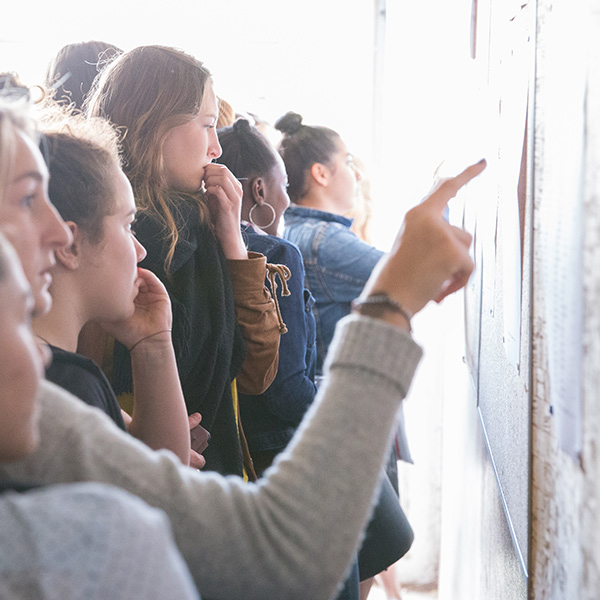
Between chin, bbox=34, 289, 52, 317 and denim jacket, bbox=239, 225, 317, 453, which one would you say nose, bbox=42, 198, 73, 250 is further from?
denim jacket, bbox=239, 225, 317, 453

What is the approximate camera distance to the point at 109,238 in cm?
100

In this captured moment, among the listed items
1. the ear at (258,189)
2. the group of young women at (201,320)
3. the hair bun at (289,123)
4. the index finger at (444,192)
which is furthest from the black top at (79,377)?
the hair bun at (289,123)

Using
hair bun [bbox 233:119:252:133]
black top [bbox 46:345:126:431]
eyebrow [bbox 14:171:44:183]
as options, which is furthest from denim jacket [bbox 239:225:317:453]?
eyebrow [bbox 14:171:44:183]

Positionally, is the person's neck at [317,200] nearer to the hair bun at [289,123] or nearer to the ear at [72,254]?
the hair bun at [289,123]

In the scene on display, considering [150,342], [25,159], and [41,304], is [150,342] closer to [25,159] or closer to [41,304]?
[41,304]

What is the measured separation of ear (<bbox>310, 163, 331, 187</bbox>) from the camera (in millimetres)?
2389

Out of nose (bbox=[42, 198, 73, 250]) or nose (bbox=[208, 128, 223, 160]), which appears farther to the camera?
nose (bbox=[208, 128, 223, 160])

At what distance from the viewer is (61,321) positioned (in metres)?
0.96

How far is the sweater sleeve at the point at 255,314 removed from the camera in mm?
1381

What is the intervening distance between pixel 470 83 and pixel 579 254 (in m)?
1.31

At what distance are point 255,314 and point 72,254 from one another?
48cm

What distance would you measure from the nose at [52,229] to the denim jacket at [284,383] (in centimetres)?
85

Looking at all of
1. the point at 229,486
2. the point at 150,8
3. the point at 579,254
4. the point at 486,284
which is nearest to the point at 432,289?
the point at 579,254

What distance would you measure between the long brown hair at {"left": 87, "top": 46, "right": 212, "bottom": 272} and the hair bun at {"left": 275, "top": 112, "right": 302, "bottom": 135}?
1.12 meters
